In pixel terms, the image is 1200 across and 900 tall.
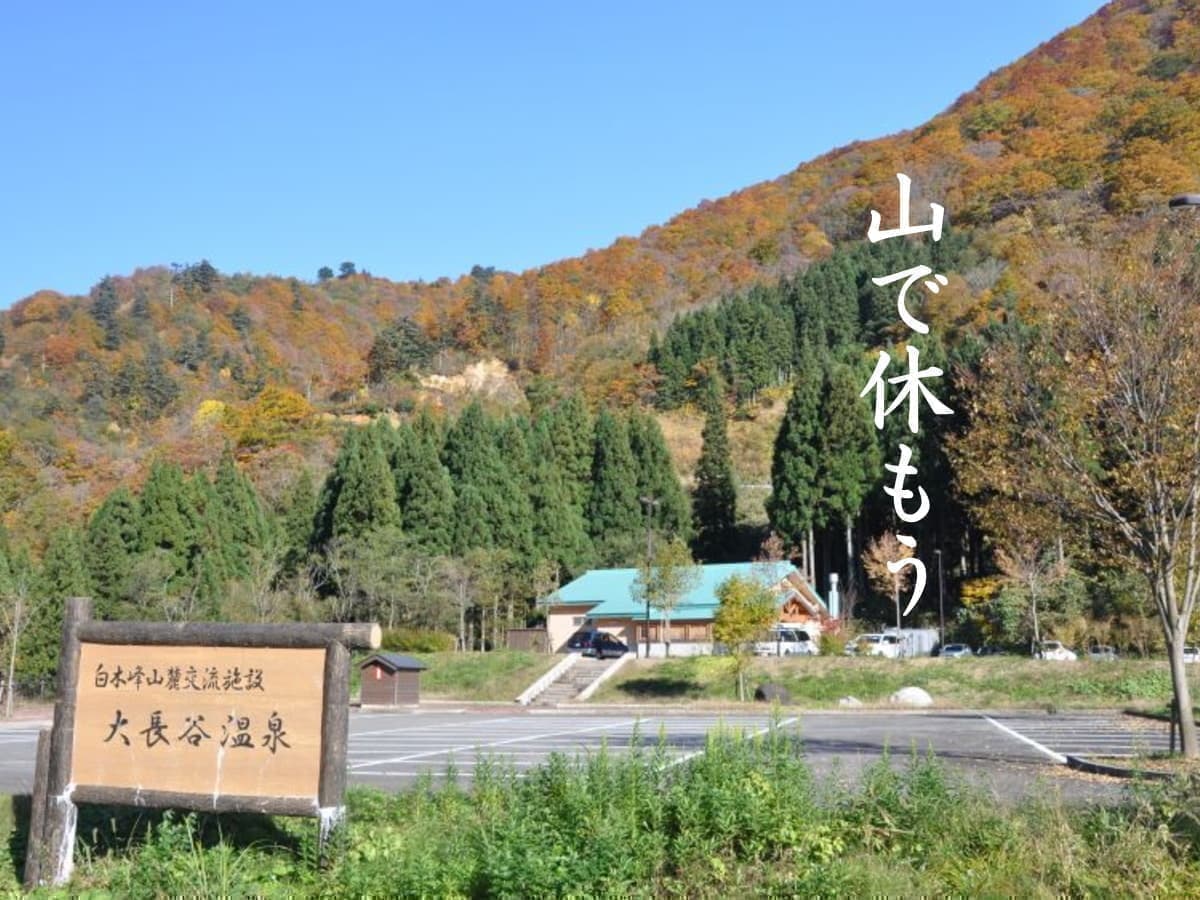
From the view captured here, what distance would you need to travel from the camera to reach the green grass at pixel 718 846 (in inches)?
203

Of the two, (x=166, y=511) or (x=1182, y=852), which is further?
(x=166, y=511)

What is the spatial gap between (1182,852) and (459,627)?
34.4m

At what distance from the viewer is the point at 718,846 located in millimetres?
5492

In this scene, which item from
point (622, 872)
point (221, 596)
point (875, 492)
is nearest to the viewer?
point (622, 872)

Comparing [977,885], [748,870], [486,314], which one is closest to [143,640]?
[748,870]

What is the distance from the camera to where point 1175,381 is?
11.7m

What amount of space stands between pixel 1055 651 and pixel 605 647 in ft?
44.1

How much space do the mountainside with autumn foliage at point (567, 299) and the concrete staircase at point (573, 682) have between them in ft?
74.6

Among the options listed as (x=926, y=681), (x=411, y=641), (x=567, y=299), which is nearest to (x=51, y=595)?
(x=411, y=641)

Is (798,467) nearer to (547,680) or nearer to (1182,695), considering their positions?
(547,680)

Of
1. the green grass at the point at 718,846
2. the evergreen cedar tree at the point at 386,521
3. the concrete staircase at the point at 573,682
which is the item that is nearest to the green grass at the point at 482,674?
the concrete staircase at the point at 573,682

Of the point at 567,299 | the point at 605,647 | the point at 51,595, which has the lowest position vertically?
the point at 605,647

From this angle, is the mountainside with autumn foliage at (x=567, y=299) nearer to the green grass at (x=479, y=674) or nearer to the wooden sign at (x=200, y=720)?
the green grass at (x=479, y=674)

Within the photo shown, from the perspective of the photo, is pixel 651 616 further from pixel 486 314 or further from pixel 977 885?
pixel 486 314
